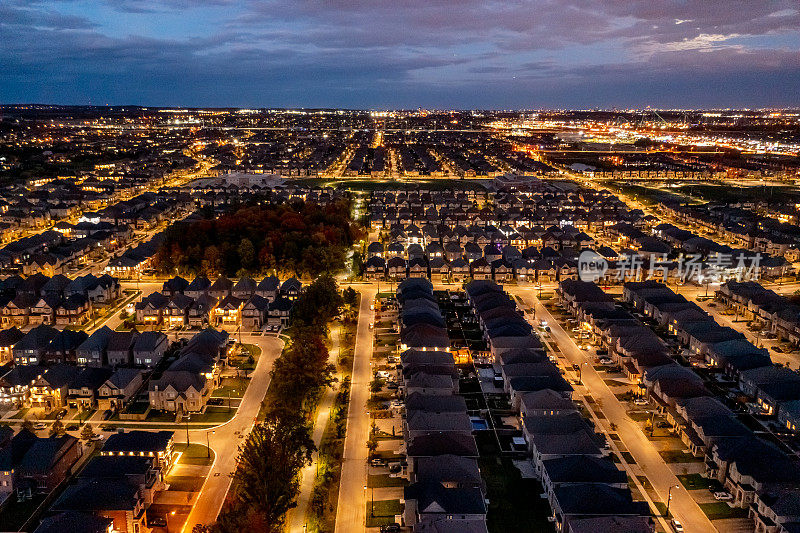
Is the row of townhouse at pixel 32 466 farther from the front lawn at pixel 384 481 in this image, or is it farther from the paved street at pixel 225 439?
the front lawn at pixel 384 481

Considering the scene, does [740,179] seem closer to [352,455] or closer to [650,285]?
[650,285]

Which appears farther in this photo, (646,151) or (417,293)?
(646,151)

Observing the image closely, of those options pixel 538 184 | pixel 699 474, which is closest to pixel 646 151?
pixel 538 184

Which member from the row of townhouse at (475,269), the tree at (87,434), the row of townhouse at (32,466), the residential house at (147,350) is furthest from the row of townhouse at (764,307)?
the row of townhouse at (32,466)

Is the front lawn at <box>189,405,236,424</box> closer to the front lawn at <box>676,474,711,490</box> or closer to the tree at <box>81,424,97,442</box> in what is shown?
the tree at <box>81,424,97,442</box>

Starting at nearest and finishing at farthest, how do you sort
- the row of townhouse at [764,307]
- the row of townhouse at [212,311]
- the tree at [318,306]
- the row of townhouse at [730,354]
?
1. the row of townhouse at [730,354]
2. the tree at [318,306]
3. the row of townhouse at [764,307]
4. the row of townhouse at [212,311]

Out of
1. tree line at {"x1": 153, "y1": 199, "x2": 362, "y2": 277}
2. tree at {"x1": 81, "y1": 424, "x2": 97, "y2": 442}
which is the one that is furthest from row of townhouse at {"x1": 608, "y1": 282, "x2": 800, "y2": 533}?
tree line at {"x1": 153, "y1": 199, "x2": 362, "y2": 277}

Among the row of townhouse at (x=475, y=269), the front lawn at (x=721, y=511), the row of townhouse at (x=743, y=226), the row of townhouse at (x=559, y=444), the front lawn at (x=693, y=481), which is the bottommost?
the front lawn at (x=721, y=511)
